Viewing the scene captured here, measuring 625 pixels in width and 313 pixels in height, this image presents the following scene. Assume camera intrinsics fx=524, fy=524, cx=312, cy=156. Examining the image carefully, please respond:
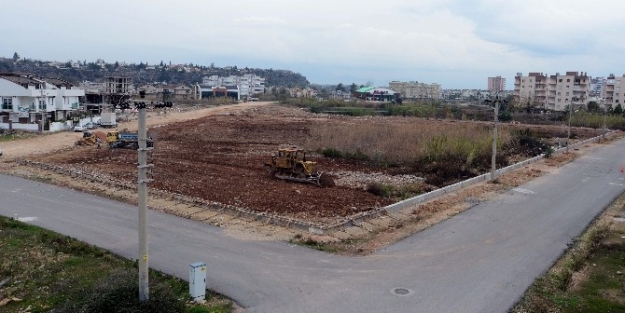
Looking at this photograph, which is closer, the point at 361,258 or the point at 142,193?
the point at 142,193

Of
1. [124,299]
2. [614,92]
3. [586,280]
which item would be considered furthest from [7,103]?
[614,92]

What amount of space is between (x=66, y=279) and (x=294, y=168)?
1427cm

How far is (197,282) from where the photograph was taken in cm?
1080

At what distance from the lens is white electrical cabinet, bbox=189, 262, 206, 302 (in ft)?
35.3

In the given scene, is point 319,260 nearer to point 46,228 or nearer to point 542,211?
point 46,228

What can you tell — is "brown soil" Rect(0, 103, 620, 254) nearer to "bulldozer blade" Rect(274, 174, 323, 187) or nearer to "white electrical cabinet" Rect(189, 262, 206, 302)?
"bulldozer blade" Rect(274, 174, 323, 187)

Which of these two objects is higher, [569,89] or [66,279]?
[569,89]

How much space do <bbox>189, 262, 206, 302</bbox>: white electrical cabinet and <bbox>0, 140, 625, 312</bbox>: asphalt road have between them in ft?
2.02

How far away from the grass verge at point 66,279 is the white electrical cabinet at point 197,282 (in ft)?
0.65

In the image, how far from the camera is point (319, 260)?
44.2ft

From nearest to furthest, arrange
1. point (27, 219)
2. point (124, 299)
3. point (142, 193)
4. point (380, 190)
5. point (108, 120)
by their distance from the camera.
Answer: point (142, 193) → point (124, 299) → point (27, 219) → point (380, 190) → point (108, 120)

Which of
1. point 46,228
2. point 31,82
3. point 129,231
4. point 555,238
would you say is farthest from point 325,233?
point 31,82

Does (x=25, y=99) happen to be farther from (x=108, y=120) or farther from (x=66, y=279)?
(x=66, y=279)

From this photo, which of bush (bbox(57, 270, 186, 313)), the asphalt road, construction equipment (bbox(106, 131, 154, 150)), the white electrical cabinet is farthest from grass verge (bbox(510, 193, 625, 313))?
construction equipment (bbox(106, 131, 154, 150))
